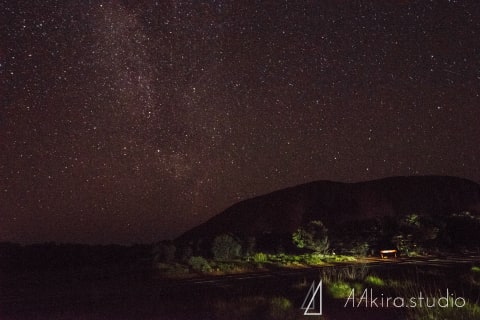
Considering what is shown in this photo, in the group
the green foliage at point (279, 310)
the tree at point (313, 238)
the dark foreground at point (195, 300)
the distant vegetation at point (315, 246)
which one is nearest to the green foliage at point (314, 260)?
the distant vegetation at point (315, 246)

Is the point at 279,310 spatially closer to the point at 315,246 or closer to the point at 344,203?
the point at 315,246

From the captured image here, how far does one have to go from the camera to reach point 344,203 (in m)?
153

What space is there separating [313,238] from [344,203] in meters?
111

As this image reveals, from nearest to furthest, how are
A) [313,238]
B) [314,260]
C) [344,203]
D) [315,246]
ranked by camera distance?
[314,260] → [315,246] → [313,238] → [344,203]

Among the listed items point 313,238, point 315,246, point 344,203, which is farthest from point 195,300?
point 344,203

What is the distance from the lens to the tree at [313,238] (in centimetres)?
4394

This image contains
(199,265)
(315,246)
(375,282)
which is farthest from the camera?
(315,246)

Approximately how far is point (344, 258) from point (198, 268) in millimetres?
16001

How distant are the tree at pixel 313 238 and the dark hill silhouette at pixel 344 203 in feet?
300

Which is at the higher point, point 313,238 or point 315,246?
point 313,238

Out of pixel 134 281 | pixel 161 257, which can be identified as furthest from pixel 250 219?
pixel 134 281

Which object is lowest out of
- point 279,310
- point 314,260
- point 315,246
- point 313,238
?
point 279,310

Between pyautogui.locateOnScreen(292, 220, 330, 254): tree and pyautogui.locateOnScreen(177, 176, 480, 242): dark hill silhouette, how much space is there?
300 ft

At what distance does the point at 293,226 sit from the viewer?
141 meters
